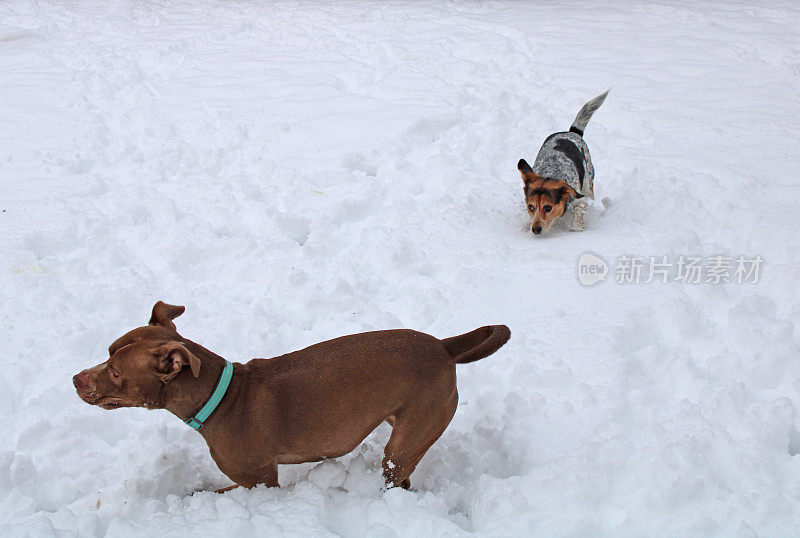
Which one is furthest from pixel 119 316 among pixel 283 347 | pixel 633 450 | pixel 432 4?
pixel 432 4

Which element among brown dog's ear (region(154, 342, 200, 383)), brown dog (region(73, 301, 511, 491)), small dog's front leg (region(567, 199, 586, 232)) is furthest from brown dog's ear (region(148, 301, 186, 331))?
small dog's front leg (region(567, 199, 586, 232))

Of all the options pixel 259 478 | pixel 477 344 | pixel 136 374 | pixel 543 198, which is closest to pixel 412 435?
pixel 477 344

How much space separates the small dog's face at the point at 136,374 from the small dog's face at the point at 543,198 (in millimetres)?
2984

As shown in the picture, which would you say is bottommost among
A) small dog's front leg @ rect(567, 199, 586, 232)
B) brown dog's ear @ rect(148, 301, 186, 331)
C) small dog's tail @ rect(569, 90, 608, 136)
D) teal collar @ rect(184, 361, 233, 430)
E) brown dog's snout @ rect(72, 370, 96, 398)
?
small dog's front leg @ rect(567, 199, 586, 232)

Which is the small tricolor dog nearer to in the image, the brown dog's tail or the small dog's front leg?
the small dog's front leg

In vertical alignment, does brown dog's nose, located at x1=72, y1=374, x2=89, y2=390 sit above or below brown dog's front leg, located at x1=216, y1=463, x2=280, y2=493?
above

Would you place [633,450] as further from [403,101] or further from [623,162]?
[403,101]

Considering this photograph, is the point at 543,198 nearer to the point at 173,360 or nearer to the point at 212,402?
the point at 212,402

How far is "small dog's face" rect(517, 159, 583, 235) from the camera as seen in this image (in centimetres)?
457

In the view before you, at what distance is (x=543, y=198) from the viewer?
4570 millimetres

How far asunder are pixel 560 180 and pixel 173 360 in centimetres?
336

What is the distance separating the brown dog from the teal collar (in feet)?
0.03

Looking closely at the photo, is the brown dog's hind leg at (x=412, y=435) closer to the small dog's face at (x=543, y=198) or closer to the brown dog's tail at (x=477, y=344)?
the brown dog's tail at (x=477, y=344)

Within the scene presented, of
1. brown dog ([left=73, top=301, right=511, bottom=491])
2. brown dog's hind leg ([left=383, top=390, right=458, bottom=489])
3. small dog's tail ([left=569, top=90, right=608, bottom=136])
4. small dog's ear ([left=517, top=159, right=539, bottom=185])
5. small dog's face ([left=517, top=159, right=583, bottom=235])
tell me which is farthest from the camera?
small dog's tail ([left=569, top=90, right=608, bottom=136])
